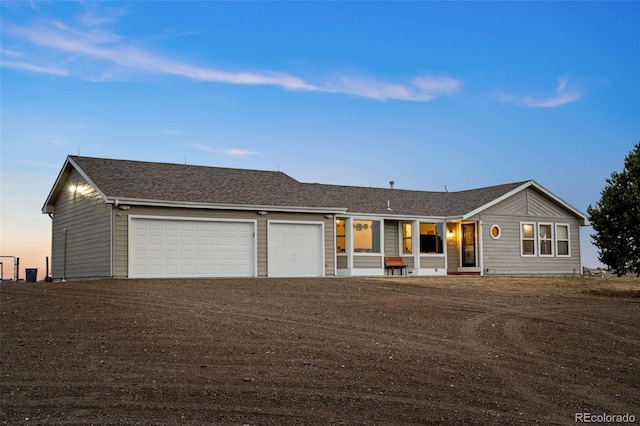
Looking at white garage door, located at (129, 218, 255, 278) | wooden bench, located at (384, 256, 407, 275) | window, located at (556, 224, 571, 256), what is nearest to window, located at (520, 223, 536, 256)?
window, located at (556, 224, 571, 256)

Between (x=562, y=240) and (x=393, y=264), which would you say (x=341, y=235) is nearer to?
(x=393, y=264)

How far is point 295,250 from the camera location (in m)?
26.6

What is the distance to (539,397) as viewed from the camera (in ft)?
33.7

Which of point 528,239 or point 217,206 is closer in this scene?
point 217,206

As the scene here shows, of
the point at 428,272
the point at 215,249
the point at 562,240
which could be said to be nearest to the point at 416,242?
the point at 428,272

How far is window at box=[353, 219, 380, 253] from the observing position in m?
29.0

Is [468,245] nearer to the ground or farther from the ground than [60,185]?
nearer to the ground

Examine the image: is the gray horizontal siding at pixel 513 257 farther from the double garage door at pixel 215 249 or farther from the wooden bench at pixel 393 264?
the double garage door at pixel 215 249

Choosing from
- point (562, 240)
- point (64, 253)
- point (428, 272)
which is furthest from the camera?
point (562, 240)

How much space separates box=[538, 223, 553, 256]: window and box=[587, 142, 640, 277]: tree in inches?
347

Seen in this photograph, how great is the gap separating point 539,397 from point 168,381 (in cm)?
539

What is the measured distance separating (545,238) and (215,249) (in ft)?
54.0

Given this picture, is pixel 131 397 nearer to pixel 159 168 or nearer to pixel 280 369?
pixel 280 369

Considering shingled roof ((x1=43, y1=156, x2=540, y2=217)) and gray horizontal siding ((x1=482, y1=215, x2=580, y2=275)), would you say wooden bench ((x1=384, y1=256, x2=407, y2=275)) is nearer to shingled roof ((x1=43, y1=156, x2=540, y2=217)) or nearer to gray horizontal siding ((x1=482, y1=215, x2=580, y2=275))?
shingled roof ((x1=43, y1=156, x2=540, y2=217))
